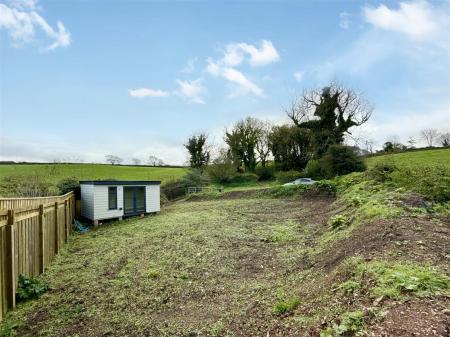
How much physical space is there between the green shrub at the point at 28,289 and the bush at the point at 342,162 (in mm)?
20666

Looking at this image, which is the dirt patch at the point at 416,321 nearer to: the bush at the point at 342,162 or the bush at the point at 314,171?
the bush at the point at 342,162

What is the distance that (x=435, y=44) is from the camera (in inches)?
371

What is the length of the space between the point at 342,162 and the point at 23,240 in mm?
20978

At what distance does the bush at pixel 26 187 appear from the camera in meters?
15.8

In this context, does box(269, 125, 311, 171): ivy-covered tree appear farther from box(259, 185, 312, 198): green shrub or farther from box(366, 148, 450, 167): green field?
box(259, 185, 312, 198): green shrub

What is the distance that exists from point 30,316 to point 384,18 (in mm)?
10711

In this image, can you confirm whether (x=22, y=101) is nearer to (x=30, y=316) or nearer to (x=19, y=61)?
(x=19, y=61)

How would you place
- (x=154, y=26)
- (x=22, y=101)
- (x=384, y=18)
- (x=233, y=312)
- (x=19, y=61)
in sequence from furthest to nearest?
(x=22, y=101), (x=154, y=26), (x=19, y=61), (x=384, y=18), (x=233, y=312)

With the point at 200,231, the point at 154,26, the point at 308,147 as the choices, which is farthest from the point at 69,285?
the point at 308,147

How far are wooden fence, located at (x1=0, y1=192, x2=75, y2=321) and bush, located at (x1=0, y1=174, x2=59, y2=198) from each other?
991cm

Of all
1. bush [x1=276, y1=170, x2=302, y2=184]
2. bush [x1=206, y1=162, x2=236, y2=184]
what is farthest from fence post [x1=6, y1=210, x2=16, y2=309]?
bush [x1=206, y1=162, x2=236, y2=184]

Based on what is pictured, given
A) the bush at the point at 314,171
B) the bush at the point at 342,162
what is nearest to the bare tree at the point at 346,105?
the bush at the point at 314,171

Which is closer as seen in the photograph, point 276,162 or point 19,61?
point 19,61

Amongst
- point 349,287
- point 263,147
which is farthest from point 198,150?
point 349,287
